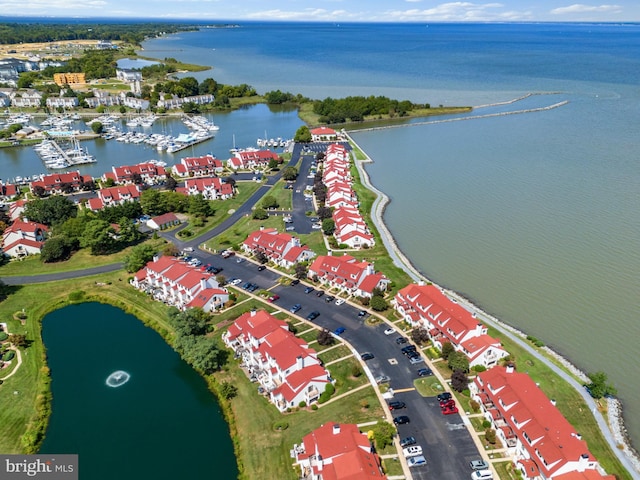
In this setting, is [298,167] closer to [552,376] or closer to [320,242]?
[320,242]

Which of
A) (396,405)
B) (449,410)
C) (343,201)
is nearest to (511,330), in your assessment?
(449,410)

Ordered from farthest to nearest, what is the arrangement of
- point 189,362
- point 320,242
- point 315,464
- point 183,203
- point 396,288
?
1. point 183,203
2. point 320,242
3. point 396,288
4. point 189,362
5. point 315,464

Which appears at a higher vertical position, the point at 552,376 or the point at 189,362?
the point at 552,376

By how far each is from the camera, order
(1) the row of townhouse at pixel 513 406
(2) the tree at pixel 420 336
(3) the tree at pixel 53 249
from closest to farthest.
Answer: (1) the row of townhouse at pixel 513 406 < (2) the tree at pixel 420 336 < (3) the tree at pixel 53 249

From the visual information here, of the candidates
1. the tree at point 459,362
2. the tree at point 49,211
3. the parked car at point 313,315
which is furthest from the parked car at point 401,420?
the tree at point 49,211

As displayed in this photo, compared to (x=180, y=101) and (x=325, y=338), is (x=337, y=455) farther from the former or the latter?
(x=180, y=101)

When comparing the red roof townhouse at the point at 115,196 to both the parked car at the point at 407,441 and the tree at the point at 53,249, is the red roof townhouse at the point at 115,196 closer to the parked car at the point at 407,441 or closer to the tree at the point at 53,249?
the tree at the point at 53,249

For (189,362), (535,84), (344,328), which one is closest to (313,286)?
(344,328)
